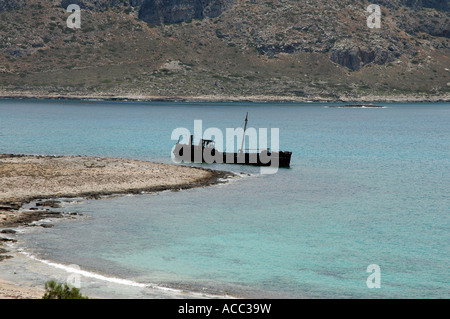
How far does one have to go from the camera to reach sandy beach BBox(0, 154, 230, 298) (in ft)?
95.7

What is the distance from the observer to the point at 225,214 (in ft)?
102

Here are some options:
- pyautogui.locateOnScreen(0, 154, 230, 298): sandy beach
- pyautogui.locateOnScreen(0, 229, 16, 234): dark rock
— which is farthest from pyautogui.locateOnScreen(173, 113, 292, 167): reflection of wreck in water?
pyautogui.locateOnScreen(0, 229, 16, 234): dark rock

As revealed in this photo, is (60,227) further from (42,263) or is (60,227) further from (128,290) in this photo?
(128,290)

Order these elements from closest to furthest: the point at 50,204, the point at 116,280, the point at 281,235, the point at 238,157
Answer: the point at 116,280 < the point at 281,235 < the point at 50,204 < the point at 238,157

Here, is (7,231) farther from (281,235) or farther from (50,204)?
(281,235)

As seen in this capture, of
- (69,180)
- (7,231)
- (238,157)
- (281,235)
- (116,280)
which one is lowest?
(281,235)

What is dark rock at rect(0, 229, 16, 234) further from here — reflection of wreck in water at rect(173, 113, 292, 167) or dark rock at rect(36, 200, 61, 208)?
reflection of wreck in water at rect(173, 113, 292, 167)

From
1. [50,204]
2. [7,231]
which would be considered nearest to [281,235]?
[7,231]

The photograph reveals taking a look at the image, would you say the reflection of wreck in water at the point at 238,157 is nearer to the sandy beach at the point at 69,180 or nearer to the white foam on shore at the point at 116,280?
the sandy beach at the point at 69,180

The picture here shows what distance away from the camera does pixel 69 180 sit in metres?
36.3

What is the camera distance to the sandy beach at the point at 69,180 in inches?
1148

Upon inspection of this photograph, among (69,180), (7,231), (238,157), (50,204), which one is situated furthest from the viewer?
(238,157)

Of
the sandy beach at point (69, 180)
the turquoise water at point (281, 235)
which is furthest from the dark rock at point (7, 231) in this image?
the turquoise water at point (281, 235)
